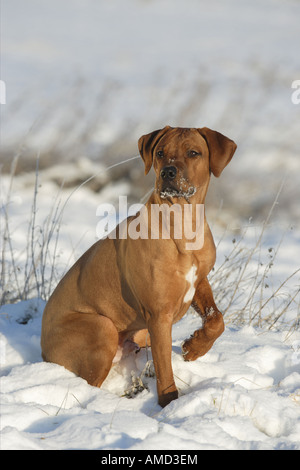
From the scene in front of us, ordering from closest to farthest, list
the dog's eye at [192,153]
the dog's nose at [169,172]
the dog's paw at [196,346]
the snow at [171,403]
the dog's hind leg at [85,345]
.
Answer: the snow at [171,403] → the dog's nose at [169,172] → the dog's eye at [192,153] → the dog's hind leg at [85,345] → the dog's paw at [196,346]

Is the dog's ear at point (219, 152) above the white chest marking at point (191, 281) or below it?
above

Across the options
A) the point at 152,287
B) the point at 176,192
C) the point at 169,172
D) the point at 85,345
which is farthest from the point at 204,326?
the point at 169,172

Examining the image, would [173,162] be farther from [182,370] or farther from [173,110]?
[173,110]

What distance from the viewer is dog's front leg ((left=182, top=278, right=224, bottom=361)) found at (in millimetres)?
A: 3711

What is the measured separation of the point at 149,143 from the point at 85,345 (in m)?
1.36

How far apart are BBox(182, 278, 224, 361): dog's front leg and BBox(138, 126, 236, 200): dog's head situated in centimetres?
71

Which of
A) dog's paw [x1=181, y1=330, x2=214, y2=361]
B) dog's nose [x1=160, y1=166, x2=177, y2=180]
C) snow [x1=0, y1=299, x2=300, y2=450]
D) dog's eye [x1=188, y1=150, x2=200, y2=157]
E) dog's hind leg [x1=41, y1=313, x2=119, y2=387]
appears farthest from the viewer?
dog's paw [x1=181, y1=330, x2=214, y2=361]

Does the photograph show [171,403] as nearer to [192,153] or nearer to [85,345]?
[85,345]

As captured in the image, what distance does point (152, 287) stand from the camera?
3465 millimetres

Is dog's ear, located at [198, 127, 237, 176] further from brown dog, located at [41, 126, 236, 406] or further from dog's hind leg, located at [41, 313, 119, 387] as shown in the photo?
dog's hind leg, located at [41, 313, 119, 387]

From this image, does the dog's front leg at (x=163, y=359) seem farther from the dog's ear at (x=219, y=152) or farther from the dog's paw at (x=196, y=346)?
the dog's ear at (x=219, y=152)

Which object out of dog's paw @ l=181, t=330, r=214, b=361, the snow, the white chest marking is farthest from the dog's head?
the snow

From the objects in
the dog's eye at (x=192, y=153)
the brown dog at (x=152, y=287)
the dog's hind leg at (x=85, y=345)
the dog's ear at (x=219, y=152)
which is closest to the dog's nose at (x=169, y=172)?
the brown dog at (x=152, y=287)

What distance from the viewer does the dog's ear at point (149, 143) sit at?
146 inches
